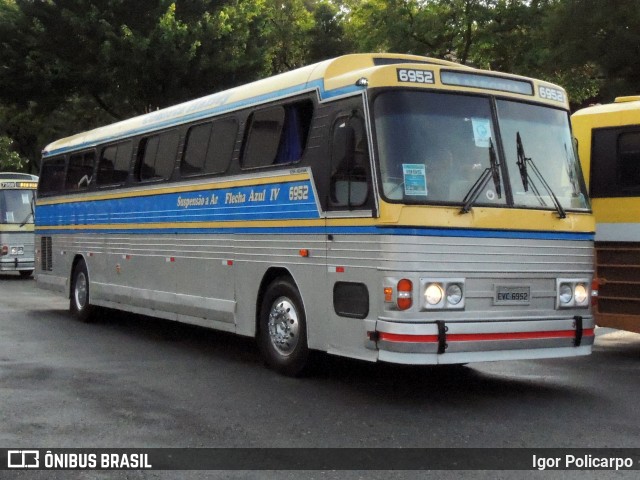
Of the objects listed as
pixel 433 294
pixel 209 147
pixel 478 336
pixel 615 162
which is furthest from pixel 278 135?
pixel 615 162

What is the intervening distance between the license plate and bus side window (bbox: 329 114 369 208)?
141 cm

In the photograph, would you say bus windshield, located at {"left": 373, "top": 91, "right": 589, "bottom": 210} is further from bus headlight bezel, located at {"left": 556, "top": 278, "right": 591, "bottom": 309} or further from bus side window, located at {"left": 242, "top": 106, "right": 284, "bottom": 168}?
bus side window, located at {"left": 242, "top": 106, "right": 284, "bottom": 168}

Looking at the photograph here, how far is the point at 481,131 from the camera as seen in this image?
863cm

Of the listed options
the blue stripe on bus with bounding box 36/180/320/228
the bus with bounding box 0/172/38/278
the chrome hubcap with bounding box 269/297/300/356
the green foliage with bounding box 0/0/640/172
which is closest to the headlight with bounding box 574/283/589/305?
the blue stripe on bus with bounding box 36/180/320/228

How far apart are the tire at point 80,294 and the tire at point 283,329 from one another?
5.92m

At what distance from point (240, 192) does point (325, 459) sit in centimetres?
469

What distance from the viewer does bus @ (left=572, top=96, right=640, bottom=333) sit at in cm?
1117

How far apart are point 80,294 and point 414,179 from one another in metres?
8.98

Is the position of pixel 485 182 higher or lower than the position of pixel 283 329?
higher

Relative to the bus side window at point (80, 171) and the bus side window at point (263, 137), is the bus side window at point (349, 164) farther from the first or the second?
the bus side window at point (80, 171)

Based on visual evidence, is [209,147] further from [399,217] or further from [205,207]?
[399,217]

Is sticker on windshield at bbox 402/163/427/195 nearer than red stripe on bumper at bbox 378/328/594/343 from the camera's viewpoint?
No

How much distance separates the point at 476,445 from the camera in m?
6.90

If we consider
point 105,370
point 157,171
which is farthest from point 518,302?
point 157,171
